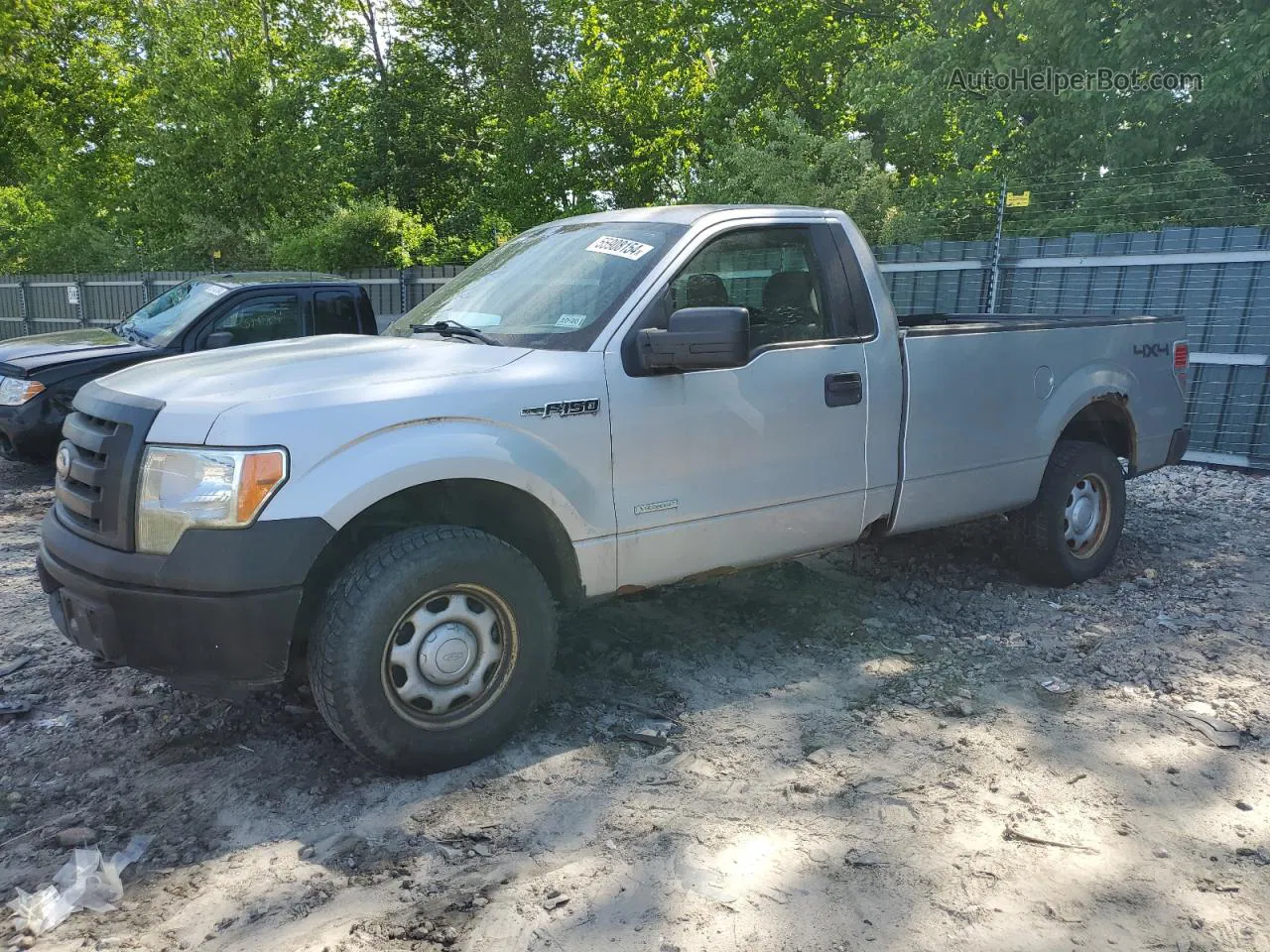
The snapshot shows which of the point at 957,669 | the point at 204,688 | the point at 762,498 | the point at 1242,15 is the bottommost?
the point at 957,669

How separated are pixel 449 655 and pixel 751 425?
153 centimetres

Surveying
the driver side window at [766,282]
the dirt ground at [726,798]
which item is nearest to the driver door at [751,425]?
the driver side window at [766,282]

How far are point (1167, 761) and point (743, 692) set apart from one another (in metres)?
1.59

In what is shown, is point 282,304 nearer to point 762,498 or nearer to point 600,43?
point 762,498

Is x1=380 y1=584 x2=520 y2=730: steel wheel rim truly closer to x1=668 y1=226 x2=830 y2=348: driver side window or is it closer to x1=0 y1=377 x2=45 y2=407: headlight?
x1=668 y1=226 x2=830 y2=348: driver side window

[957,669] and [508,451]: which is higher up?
[508,451]

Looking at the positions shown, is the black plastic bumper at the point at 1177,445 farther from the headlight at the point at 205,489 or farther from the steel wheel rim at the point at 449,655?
the headlight at the point at 205,489

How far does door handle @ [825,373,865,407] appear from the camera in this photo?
4.38 meters

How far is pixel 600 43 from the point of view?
78.8ft

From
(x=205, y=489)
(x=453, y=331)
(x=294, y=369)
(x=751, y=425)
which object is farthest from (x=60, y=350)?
(x=751, y=425)

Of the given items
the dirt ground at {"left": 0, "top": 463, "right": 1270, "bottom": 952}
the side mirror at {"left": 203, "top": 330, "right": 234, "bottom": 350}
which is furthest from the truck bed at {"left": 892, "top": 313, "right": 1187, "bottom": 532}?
the side mirror at {"left": 203, "top": 330, "right": 234, "bottom": 350}

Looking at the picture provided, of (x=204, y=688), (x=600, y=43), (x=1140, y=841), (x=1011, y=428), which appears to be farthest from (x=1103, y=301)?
(x=600, y=43)

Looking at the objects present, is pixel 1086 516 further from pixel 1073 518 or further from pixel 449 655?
pixel 449 655

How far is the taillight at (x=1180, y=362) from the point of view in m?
6.04
